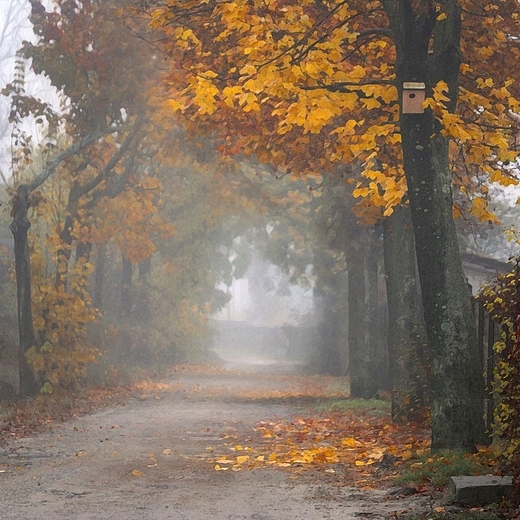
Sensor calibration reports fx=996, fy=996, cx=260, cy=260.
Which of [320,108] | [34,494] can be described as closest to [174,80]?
[320,108]

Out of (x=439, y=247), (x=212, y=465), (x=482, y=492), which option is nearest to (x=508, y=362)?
(x=482, y=492)

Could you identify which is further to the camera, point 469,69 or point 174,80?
point 174,80

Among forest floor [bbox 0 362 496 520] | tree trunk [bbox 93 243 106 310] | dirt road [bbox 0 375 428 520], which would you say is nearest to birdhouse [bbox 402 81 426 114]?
forest floor [bbox 0 362 496 520]

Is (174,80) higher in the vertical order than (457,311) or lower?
higher

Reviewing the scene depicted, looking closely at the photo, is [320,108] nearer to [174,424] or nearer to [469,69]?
[469,69]

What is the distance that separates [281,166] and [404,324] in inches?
153

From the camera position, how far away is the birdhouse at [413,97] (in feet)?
41.3

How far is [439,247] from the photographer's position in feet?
42.5

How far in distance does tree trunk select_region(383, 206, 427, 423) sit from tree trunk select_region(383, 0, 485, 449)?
479 cm

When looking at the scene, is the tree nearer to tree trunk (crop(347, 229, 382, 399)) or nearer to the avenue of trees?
the avenue of trees

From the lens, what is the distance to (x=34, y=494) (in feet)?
34.1

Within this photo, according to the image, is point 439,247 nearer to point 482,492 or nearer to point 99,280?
point 482,492

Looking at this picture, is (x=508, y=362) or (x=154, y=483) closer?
(x=508, y=362)

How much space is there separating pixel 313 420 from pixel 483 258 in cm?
900
